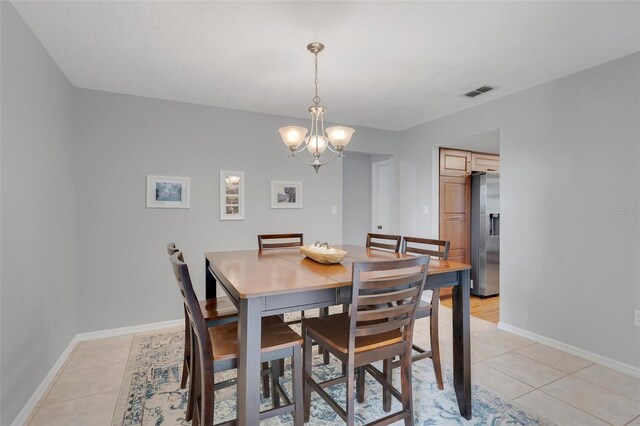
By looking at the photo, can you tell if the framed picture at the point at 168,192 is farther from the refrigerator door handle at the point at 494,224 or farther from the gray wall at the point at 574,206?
the refrigerator door handle at the point at 494,224

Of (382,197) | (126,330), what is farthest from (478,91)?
(126,330)

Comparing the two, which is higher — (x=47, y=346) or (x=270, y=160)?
(x=270, y=160)

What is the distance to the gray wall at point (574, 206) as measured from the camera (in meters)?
2.41

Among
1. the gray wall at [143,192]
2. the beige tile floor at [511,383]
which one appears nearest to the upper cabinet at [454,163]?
the gray wall at [143,192]

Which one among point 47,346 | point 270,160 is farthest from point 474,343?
point 47,346

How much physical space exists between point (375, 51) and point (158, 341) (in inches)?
120

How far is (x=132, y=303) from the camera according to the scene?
3.21 m

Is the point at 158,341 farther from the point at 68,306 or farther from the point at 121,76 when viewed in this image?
the point at 121,76

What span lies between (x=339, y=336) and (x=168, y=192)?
2.53m

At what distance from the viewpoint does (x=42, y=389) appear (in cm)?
212

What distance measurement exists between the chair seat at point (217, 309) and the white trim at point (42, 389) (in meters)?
1.13

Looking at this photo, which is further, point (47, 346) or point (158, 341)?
point (158, 341)

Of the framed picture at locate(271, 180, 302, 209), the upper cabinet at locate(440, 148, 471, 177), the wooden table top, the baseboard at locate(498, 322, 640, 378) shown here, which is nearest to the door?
the upper cabinet at locate(440, 148, 471, 177)

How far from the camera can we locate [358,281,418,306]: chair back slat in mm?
1421
